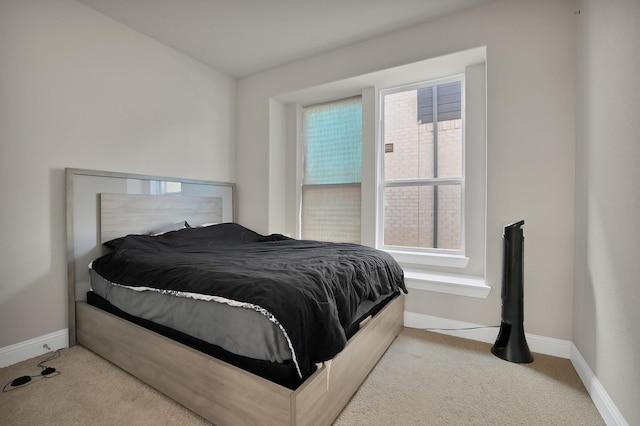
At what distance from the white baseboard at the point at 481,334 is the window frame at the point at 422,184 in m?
0.53

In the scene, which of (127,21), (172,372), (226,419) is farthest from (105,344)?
(127,21)

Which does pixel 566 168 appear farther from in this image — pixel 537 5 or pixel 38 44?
pixel 38 44

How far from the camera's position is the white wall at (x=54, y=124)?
6.57ft

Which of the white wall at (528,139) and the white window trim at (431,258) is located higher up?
the white wall at (528,139)

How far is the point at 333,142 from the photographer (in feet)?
11.7

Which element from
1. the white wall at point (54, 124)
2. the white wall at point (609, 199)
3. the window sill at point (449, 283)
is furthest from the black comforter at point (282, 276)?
the white wall at point (609, 199)

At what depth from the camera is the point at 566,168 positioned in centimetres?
212

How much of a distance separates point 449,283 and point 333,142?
203 cm

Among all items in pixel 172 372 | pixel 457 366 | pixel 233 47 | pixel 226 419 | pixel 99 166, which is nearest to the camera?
pixel 226 419

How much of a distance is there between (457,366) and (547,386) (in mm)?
486

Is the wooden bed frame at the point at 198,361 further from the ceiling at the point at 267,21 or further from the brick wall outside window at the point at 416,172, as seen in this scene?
the ceiling at the point at 267,21

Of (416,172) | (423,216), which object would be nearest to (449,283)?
(423,216)

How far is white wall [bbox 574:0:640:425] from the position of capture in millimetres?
1277

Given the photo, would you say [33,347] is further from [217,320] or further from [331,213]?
[331,213]
